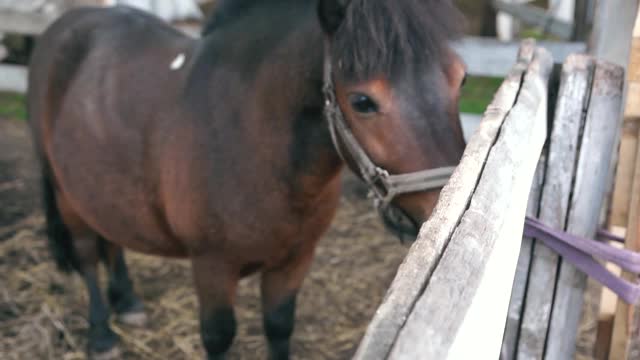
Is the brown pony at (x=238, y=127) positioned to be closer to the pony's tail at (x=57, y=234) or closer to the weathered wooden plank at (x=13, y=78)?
the pony's tail at (x=57, y=234)

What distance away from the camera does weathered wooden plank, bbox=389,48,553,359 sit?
0.65 meters

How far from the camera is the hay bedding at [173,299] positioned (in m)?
3.08

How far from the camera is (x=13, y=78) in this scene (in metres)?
4.96

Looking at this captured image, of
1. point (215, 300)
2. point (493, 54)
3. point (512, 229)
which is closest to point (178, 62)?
point (215, 300)

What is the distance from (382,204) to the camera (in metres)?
1.78

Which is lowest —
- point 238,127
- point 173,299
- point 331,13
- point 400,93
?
point 173,299

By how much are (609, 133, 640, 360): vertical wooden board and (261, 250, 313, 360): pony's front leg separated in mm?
1163

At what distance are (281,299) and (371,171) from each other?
976 mm

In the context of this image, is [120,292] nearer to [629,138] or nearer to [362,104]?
[362,104]

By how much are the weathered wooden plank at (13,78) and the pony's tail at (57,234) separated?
2.10 m

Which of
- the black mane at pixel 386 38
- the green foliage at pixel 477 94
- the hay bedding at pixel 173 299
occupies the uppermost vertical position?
the black mane at pixel 386 38

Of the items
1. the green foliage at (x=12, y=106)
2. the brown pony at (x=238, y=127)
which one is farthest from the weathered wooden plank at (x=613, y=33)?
the green foliage at (x=12, y=106)

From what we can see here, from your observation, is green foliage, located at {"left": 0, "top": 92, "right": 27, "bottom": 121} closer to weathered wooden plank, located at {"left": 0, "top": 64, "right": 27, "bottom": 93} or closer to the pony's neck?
weathered wooden plank, located at {"left": 0, "top": 64, "right": 27, "bottom": 93}

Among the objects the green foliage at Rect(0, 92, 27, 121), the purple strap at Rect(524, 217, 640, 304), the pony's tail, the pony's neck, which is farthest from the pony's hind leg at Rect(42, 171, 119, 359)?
the green foliage at Rect(0, 92, 27, 121)
